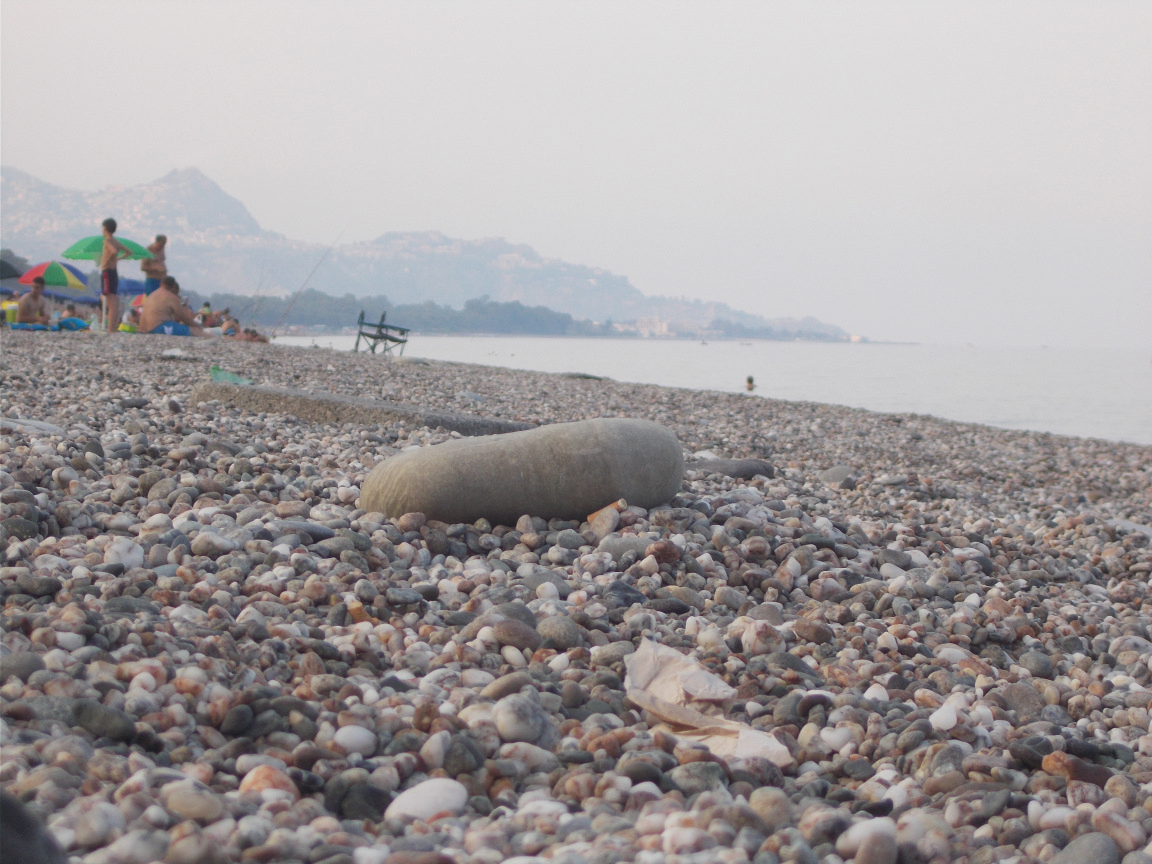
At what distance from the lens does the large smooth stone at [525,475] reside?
13.3 feet

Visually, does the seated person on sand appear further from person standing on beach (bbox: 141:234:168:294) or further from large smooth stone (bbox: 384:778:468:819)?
large smooth stone (bbox: 384:778:468:819)

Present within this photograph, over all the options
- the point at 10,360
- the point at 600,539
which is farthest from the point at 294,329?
the point at 600,539

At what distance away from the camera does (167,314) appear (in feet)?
53.6

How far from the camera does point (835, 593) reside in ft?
12.1

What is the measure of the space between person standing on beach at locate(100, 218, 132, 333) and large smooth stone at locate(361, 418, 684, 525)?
13.6 metres

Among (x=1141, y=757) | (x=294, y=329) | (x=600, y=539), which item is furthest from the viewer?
(x=294, y=329)

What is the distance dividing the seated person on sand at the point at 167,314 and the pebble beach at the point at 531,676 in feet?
39.4

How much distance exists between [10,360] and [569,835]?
32.2 ft

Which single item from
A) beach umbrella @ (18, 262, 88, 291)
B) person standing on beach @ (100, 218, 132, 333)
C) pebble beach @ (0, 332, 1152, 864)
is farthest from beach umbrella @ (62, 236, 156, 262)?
pebble beach @ (0, 332, 1152, 864)

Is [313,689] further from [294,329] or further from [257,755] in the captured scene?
[294,329]

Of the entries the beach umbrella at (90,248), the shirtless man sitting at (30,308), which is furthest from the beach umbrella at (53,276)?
the shirtless man sitting at (30,308)

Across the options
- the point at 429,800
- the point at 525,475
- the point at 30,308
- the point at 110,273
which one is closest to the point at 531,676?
the point at 429,800

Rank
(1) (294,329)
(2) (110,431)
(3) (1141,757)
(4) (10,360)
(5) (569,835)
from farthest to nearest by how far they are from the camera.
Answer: (1) (294,329) → (4) (10,360) → (2) (110,431) → (3) (1141,757) → (5) (569,835)

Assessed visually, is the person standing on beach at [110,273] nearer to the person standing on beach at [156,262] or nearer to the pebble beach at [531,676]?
the person standing on beach at [156,262]
